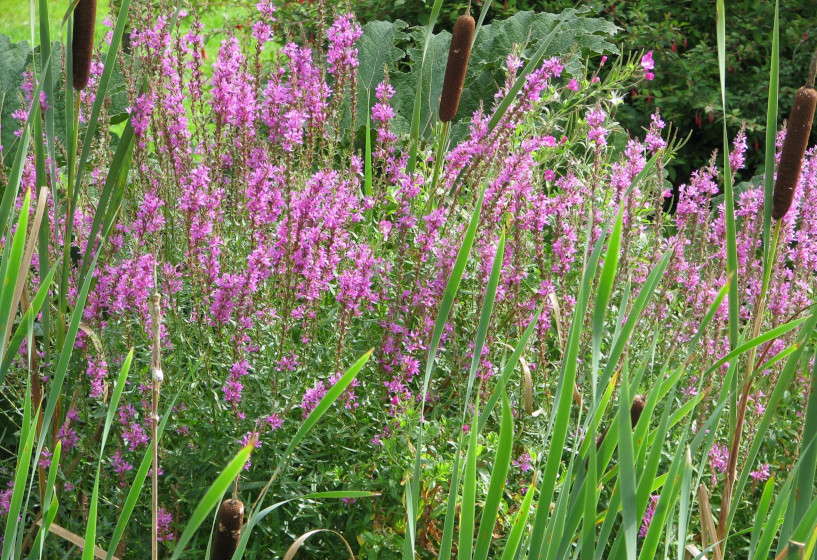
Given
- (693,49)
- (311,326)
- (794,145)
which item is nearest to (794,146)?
(794,145)

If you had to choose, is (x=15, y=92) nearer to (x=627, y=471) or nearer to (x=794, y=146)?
(x=794, y=146)

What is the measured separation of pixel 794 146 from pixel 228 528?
1.27 metres

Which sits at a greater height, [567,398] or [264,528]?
[567,398]

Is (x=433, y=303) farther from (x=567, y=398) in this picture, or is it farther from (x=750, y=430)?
(x=567, y=398)

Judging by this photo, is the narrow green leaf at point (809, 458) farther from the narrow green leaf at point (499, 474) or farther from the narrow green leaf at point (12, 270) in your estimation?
the narrow green leaf at point (12, 270)

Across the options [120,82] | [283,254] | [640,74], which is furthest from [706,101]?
[283,254]

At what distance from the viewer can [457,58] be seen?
277 centimetres

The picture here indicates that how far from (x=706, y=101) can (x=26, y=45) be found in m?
4.06

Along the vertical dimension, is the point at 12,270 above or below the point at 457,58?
below

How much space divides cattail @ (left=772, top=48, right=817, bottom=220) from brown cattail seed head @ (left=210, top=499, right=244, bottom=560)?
1.23 metres

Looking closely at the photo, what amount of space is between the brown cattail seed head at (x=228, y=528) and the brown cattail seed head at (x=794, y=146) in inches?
48.5

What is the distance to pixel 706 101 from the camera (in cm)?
587

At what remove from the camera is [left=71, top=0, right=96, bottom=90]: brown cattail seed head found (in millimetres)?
1941

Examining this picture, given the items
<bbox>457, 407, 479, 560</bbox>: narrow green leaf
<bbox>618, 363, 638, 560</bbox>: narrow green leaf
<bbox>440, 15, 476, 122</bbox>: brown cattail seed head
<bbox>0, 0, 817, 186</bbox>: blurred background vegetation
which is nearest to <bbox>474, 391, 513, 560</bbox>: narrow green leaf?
<bbox>457, 407, 479, 560</bbox>: narrow green leaf
